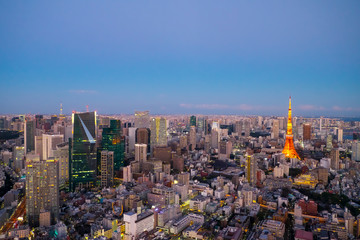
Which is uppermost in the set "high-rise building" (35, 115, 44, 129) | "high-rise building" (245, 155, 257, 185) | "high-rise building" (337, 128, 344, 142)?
"high-rise building" (35, 115, 44, 129)

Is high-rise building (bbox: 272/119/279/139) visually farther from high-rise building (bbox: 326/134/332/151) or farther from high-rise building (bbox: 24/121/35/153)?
high-rise building (bbox: 24/121/35/153)

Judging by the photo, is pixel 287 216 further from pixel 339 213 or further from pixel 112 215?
pixel 112 215

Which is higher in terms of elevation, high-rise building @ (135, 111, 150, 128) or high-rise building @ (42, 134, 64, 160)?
high-rise building @ (135, 111, 150, 128)

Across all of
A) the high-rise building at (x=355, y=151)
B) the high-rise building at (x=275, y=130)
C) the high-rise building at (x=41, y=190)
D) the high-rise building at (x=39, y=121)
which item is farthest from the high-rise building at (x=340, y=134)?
the high-rise building at (x=39, y=121)

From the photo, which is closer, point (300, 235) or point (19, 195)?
point (300, 235)

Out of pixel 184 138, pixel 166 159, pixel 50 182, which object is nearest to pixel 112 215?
pixel 50 182

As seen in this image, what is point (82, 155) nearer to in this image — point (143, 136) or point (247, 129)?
point (143, 136)

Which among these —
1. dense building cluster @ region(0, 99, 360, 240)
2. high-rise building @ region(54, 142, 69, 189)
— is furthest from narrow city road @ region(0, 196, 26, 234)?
high-rise building @ region(54, 142, 69, 189)
